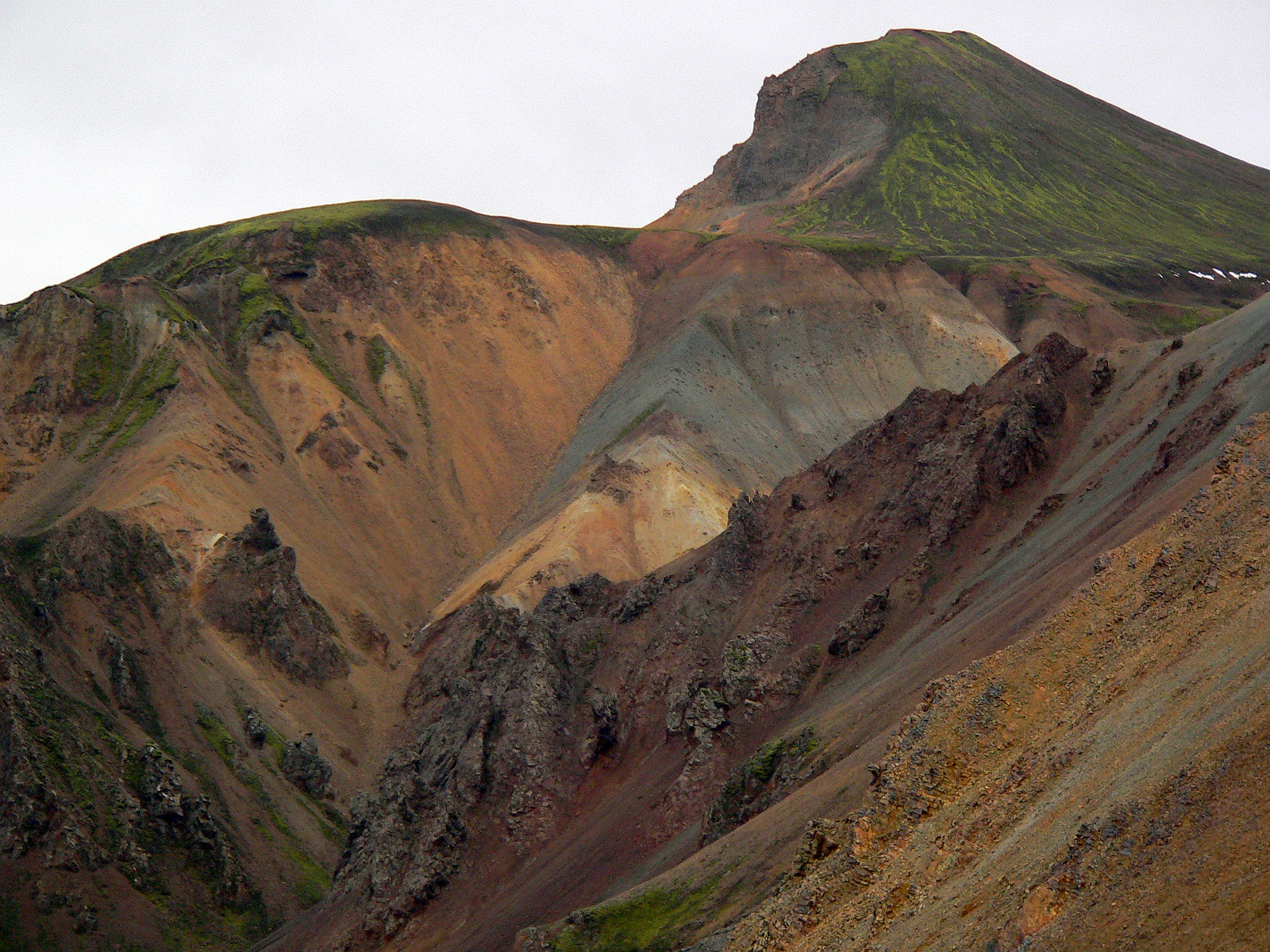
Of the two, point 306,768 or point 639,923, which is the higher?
point 306,768

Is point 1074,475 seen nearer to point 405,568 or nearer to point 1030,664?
point 1030,664

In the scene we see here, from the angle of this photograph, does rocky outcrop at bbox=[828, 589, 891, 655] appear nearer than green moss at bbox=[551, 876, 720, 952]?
No

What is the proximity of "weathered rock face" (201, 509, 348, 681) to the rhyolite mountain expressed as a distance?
331 millimetres

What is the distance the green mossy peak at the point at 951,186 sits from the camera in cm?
16600

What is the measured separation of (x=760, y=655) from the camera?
2387 inches

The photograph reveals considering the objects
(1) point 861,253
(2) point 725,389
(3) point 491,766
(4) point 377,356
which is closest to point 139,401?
(4) point 377,356

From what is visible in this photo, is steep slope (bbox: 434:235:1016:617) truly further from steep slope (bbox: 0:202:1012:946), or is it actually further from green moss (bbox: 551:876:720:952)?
green moss (bbox: 551:876:720:952)

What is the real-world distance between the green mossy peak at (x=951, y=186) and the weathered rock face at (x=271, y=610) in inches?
3605

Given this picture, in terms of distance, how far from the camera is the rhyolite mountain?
91.5 feet

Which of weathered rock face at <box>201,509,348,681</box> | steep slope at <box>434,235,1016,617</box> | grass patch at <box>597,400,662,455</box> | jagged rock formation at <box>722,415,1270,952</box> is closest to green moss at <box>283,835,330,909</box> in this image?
weathered rock face at <box>201,509,348,681</box>

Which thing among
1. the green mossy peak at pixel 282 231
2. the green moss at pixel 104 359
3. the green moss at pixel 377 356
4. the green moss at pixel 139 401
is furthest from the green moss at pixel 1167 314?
the green moss at pixel 104 359

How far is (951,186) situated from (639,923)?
493 ft

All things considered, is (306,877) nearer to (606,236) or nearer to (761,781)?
(761,781)

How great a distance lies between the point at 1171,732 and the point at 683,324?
109007 mm
